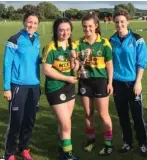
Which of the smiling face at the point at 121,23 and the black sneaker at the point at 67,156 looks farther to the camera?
the black sneaker at the point at 67,156

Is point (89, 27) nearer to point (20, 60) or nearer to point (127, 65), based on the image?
point (127, 65)

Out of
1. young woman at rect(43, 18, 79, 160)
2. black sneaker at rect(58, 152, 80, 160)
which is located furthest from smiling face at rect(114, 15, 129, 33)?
black sneaker at rect(58, 152, 80, 160)

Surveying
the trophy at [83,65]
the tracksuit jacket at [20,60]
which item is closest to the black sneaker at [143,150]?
the trophy at [83,65]

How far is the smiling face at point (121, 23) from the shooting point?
448cm

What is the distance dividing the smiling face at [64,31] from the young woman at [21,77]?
34 cm

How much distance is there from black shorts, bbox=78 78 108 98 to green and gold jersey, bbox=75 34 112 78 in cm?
8

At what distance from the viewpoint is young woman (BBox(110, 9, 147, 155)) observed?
4492 millimetres

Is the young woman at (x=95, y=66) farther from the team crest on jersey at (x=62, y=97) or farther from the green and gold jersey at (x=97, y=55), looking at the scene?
the team crest on jersey at (x=62, y=97)

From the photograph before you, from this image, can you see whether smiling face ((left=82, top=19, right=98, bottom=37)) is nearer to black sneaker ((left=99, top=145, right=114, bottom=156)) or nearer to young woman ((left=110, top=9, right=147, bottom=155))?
young woman ((left=110, top=9, right=147, bottom=155))

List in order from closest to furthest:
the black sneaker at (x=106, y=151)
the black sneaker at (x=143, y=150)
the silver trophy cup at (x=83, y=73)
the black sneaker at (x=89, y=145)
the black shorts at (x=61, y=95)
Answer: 1. the black shorts at (x=61, y=95)
2. the silver trophy cup at (x=83, y=73)
3. the black sneaker at (x=143, y=150)
4. the black sneaker at (x=106, y=151)
5. the black sneaker at (x=89, y=145)

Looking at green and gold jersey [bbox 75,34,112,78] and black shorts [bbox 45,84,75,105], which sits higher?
green and gold jersey [bbox 75,34,112,78]

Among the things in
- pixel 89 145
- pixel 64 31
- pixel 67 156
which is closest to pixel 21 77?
pixel 64 31

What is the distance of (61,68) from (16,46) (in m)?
0.61

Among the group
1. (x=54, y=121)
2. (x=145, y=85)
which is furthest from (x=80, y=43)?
(x=145, y=85)
